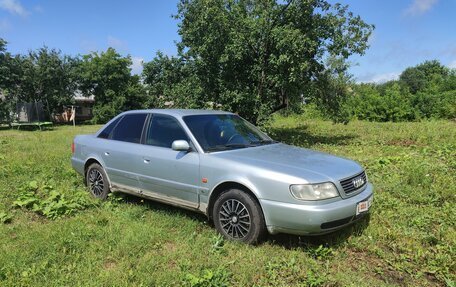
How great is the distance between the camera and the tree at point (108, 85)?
3144 centimetres

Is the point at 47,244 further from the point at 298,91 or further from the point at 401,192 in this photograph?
the point at 298,91

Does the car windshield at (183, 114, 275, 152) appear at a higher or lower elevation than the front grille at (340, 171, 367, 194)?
higher

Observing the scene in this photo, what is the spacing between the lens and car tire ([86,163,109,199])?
6245mm

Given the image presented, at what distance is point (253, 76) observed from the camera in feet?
40.5

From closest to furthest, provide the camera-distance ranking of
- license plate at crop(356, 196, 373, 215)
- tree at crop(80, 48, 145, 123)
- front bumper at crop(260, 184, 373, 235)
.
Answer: front bumper at crop(260, 184, 373, 235), license plate at crop(356, 196, 373, 215), tree at crop(80, 48, 145, 123)

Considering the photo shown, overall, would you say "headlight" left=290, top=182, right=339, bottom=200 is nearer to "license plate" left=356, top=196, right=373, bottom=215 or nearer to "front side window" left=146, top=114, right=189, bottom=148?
"license plate" left=356, top=196, right=373, bottom=215

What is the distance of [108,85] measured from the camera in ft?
106

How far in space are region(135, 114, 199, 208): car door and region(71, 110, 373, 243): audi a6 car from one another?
0.01 m

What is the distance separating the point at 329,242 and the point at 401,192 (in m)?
2.21

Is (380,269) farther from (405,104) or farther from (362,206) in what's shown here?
(405,104)

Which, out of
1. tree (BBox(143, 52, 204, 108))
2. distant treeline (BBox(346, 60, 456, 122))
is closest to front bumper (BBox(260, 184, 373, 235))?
tree (BBox(143, 52, 204, 108))

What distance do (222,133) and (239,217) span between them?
1330 mm

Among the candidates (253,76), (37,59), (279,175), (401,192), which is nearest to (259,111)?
(253,76)

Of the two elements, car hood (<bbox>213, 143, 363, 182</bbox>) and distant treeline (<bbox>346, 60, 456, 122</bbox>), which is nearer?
car hood (<bbox>213, 143, 363, 182</bbox>)
